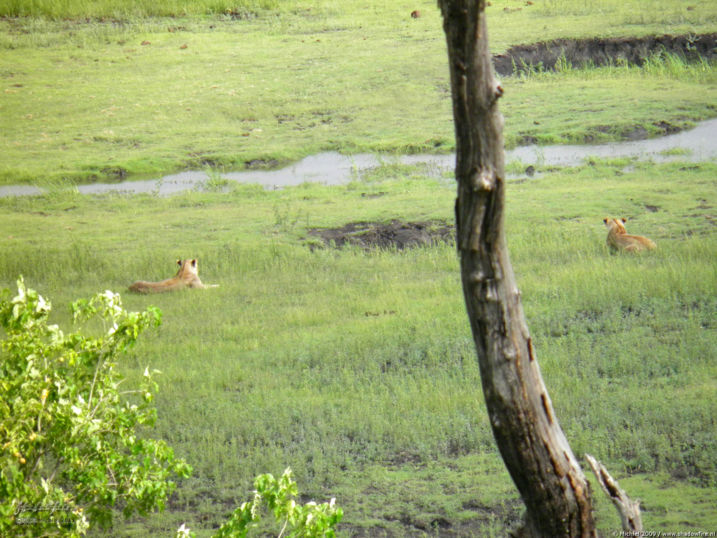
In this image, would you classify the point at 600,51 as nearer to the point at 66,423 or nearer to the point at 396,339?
the point at 396,339

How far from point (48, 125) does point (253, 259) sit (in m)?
7.40

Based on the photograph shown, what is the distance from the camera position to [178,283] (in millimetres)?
7824

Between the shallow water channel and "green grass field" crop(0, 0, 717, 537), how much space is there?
304mm

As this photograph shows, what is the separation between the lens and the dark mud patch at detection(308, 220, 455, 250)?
8.92 metres

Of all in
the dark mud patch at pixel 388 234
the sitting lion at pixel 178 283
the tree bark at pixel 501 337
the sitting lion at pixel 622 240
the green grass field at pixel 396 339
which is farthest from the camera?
the dark mud patch at pixel 388 234

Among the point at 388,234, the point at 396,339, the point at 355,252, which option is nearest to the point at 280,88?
the point at 388,234

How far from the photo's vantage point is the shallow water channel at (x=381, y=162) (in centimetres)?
1182

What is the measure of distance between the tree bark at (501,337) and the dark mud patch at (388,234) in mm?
6223

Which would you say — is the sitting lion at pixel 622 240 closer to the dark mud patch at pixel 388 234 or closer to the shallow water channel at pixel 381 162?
the dark mud patch at pixel 388 234

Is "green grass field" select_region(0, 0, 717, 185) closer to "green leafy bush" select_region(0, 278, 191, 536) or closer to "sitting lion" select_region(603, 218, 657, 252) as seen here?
"sitting lion" select_region(603, 218, 657, 252)

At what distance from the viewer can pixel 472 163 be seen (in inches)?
98.9

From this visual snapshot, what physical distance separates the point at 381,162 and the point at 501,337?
32.1 feet

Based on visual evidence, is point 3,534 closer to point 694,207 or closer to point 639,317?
point 639,317

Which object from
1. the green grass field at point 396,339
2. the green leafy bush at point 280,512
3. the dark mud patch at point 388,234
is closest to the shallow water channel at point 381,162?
the green grass field at point 396,339
